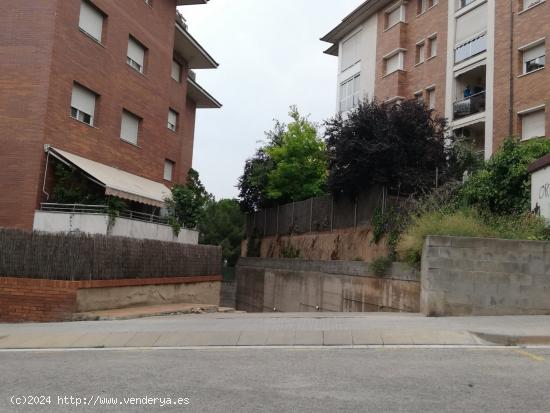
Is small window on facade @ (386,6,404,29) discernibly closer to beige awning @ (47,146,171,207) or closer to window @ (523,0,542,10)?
window @ (523,0,542,10)

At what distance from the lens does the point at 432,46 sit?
29.3 meters

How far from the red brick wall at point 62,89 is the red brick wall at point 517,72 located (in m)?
14.7

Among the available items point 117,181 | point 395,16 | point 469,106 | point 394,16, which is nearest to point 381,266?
point 117,181

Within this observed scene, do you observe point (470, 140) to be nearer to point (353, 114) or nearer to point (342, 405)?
point (353, 114)

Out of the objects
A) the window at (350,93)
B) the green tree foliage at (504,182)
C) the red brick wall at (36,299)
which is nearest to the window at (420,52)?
the window at (350,93)

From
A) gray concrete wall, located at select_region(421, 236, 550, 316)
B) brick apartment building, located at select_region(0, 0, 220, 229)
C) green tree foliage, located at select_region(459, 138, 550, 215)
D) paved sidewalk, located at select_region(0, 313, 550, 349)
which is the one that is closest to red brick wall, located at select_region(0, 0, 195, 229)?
brick apartment building, located at select_region(0, 0, 220, 229)

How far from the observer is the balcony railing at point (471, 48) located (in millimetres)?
25750

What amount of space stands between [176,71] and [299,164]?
7.87 meters

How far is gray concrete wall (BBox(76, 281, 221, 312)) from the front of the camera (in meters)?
14.1

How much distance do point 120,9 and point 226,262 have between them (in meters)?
42.0

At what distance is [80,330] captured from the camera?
37.6 ft

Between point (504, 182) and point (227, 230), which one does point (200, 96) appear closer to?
point (504, 182)

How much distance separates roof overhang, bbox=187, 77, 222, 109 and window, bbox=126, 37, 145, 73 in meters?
7.06

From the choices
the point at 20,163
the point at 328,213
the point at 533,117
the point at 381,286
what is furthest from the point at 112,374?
the point at 533,117
